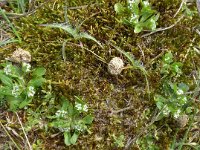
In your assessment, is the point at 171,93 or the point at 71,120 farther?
the point at 171,93

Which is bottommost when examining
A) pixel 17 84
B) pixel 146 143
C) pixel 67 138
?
pixel 146 143

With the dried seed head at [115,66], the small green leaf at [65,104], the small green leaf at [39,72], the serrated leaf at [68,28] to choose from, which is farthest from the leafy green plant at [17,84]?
the dried seed head at [115,66]

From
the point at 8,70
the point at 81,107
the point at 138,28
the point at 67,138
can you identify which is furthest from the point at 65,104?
the point at 138,28

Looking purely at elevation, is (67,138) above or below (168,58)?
below

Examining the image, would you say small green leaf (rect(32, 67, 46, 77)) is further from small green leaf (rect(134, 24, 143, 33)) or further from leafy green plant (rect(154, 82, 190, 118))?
leafy green plant (rect(154, 82, 190, 118))

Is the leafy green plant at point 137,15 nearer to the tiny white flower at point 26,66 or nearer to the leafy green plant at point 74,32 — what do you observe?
the leafy green plant at point 74,32

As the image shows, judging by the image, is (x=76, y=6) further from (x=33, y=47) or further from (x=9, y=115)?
(x=9, y=115)

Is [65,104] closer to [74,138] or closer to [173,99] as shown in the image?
[74,138]
